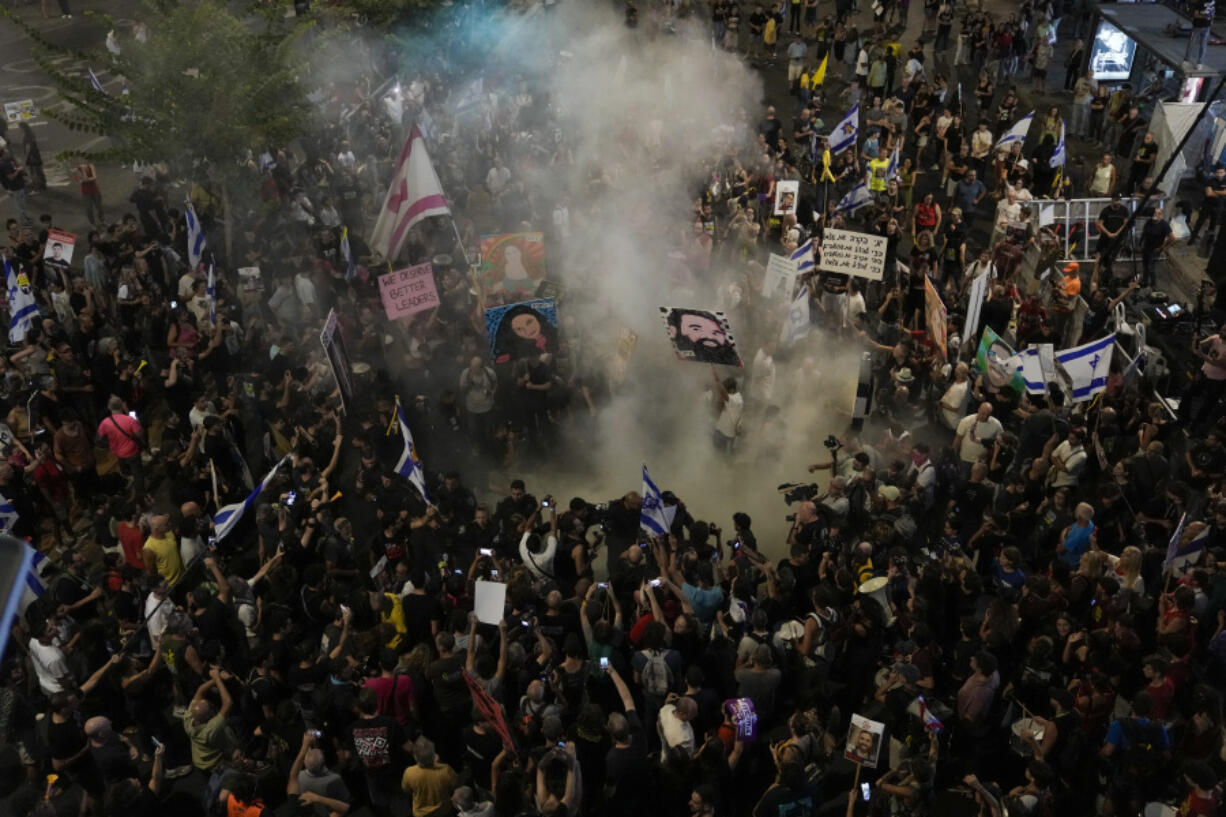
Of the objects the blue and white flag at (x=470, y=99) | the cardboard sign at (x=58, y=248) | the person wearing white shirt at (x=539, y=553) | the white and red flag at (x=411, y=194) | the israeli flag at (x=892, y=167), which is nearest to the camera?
the person wearing white shirt at (x=539, y=553)

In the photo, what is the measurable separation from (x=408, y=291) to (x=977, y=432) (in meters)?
6.24

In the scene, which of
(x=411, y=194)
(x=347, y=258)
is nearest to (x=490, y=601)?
(x=411, y=194)

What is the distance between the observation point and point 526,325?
11.7 meters

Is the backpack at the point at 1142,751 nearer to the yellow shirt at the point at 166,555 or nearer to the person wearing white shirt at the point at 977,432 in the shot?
the person wearing white shirt at the point at 977,432

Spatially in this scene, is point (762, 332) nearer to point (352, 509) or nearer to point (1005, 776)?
point (352, 509)

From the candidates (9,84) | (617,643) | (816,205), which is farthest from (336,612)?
(9,84)

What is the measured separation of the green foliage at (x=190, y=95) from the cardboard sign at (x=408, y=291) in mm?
4430

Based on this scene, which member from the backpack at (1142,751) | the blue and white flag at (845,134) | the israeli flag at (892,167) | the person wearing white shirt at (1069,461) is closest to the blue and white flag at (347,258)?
the blue and white flag at (845,134)

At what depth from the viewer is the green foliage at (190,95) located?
Result: 46.5 ft

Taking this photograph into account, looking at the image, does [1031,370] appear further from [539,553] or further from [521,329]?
[539,553]

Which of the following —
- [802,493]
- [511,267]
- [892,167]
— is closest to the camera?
[802,493]

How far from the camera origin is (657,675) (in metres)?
7.50

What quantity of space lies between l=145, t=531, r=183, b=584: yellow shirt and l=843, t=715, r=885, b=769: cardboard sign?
5.82 metres

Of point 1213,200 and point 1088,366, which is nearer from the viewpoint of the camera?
point 1088,366
